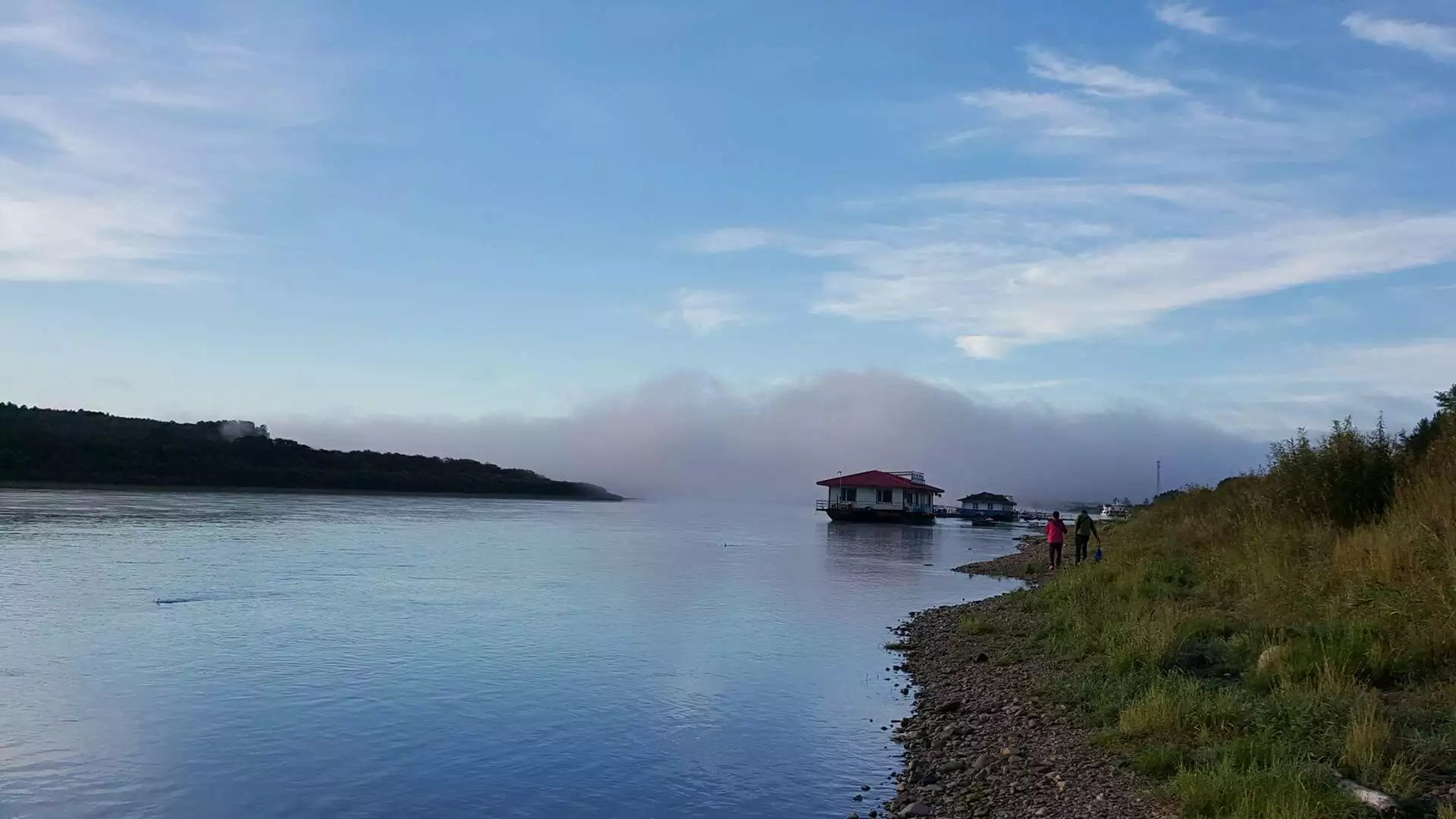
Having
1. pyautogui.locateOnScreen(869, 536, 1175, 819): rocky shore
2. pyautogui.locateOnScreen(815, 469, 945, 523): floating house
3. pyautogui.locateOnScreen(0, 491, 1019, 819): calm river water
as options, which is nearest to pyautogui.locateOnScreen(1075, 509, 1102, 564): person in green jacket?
pyautogui.locateOnScreen(0, 491, 1019, 819): calm river water

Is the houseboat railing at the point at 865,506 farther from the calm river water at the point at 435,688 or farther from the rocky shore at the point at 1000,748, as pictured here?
the rocky shore at the point at 1000,748

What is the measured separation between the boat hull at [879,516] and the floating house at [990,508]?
19.5 meters

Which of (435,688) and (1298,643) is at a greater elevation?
(1298,643)

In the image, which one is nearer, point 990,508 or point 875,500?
point 875,500

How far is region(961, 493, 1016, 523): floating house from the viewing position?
114 m

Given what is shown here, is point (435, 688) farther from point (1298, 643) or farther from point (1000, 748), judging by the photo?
point (1298, 643)

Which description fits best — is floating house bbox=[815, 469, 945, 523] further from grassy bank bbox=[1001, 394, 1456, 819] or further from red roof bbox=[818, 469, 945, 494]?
grassy bank bbox=[1001, 394, 1456, 819]

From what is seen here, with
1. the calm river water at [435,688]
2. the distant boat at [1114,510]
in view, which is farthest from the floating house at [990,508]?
the calm river water at [435,688]

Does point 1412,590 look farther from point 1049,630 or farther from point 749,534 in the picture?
point 749,534

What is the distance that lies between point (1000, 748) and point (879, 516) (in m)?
83.2

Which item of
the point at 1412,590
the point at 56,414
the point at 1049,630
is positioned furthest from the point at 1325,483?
the point at 56,414

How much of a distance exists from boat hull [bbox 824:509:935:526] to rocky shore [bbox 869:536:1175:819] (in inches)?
2950

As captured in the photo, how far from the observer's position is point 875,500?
9362cm

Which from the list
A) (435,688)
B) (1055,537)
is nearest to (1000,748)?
(435,688)
